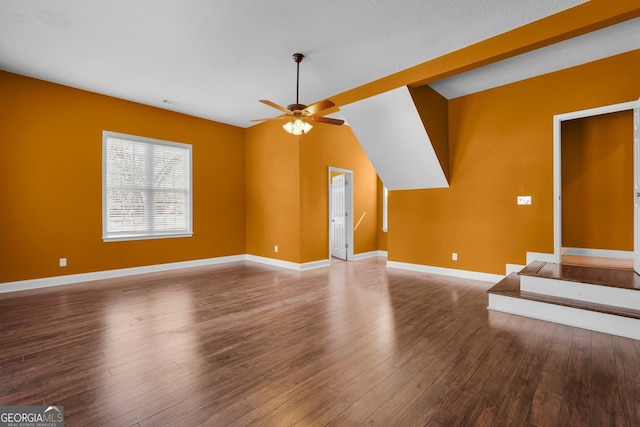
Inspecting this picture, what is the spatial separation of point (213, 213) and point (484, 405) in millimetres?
5859

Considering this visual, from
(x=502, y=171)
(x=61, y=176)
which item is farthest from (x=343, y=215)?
(x=61, y=176)

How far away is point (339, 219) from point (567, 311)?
4.86 metres

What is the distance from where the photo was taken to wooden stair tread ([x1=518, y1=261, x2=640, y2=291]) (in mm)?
3102

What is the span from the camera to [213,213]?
21.5 feet

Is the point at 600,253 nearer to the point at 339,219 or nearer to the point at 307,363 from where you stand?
the point at 339,219

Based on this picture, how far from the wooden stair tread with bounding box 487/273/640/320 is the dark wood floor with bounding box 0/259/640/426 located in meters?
0.24

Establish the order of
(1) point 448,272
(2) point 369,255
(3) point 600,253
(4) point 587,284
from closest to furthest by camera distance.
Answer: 1. (4) point 587,284
2. (3) point 600,253
3. (1) point 448,272
4. (2) point 369,255

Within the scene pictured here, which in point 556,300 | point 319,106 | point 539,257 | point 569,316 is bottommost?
point 569,316

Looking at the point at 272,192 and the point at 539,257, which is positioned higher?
the point at 272,192

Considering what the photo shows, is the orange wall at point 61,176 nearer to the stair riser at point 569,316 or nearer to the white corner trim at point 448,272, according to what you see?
the white corner trim at point 448,272

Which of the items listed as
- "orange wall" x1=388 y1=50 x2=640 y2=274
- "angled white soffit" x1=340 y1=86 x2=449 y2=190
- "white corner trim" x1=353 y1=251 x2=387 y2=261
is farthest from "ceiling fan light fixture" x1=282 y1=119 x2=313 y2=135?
"white corner trim" x1=353 y1=251 x2=387 y2=261

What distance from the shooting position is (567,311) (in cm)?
308

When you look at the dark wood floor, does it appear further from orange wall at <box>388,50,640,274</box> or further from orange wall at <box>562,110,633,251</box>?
orange wall at <box>562,110,633,251</box>

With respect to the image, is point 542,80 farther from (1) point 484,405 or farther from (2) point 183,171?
(2) point 183,171
